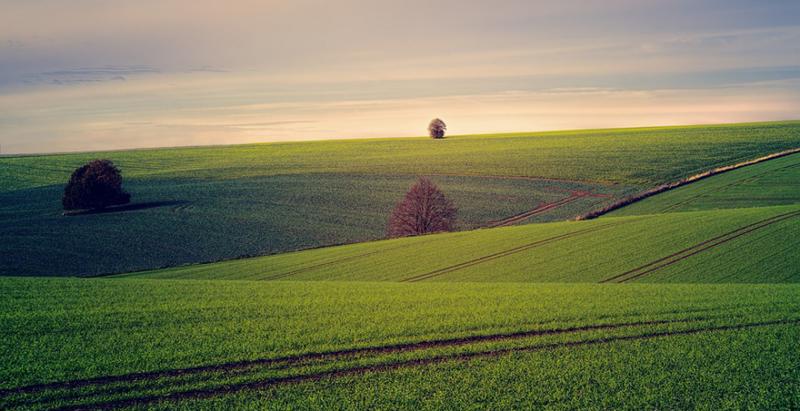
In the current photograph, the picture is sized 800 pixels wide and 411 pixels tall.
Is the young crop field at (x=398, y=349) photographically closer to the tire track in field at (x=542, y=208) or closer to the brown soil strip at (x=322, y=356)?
the brown soil strip at (x=322, y=356)

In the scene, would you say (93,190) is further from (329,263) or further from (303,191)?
(329,263)

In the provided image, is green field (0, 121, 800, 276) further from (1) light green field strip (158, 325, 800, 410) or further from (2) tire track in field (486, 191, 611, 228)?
(1) light green field strip (158, 325, 800, 410)

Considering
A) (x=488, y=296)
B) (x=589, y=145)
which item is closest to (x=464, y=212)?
(x=488, y=296)

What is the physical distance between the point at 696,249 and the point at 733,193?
74.9 feet

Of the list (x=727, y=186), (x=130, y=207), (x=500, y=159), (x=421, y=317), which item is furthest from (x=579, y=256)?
(x=500, y=159)

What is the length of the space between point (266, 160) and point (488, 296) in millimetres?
80071

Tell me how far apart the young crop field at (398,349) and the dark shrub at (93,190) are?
38.5 m

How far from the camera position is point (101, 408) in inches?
344

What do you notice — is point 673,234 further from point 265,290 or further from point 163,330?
point 163,330

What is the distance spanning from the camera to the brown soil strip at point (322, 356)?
374 inches

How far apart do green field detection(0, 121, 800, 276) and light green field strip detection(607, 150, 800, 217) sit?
5.03 m

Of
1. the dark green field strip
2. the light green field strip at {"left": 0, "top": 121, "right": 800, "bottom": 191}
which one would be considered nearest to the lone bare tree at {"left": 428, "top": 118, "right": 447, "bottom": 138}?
the light green field strip at {"left": 0, "top": 121, "right": 800, "bottom": 191}

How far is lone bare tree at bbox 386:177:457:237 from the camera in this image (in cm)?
4050

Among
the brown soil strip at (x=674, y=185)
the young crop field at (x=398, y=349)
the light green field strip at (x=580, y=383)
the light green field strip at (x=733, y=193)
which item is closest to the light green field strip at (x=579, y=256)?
the young crop field at (x=398, y=349)
